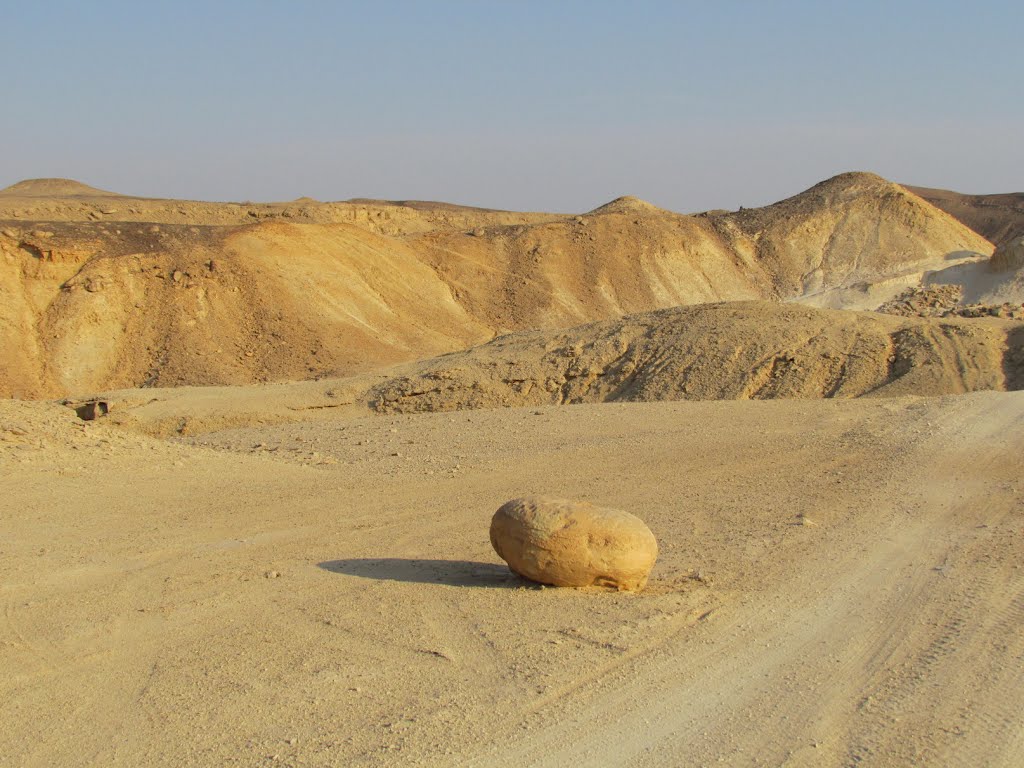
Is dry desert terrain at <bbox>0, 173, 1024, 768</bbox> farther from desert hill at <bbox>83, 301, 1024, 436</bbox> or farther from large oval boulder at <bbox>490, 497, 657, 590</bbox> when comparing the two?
large oval boulder at <bbox>490, 497, 657, 590</bbox>

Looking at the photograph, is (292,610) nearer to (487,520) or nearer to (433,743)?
(433,743)

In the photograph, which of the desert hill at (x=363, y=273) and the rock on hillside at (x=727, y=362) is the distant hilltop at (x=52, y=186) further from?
the rock on hillside at (x=727, y=362)

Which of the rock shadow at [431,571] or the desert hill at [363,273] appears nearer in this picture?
the rock shadow at [431,571]

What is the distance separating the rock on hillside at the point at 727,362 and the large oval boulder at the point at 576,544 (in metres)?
11.8

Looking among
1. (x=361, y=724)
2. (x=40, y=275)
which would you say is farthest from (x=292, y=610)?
(x=40, y=275)

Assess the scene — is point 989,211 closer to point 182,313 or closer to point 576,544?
point 182,313

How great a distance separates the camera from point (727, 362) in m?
20.1

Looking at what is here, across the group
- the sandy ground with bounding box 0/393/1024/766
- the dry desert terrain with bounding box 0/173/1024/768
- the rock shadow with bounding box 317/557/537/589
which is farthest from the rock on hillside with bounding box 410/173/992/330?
the rock shadow with bounding box 317/557/537/589

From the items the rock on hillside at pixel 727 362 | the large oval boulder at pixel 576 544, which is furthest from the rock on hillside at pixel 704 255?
the large oval boulder at pixel 576 544

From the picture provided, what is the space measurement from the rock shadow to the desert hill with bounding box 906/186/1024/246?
6372cm

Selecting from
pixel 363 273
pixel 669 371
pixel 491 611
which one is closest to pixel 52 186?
pixel 363 273

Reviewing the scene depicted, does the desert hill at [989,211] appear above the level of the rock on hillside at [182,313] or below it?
above

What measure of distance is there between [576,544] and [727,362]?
42.1ft

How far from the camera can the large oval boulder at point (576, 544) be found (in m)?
7.93
